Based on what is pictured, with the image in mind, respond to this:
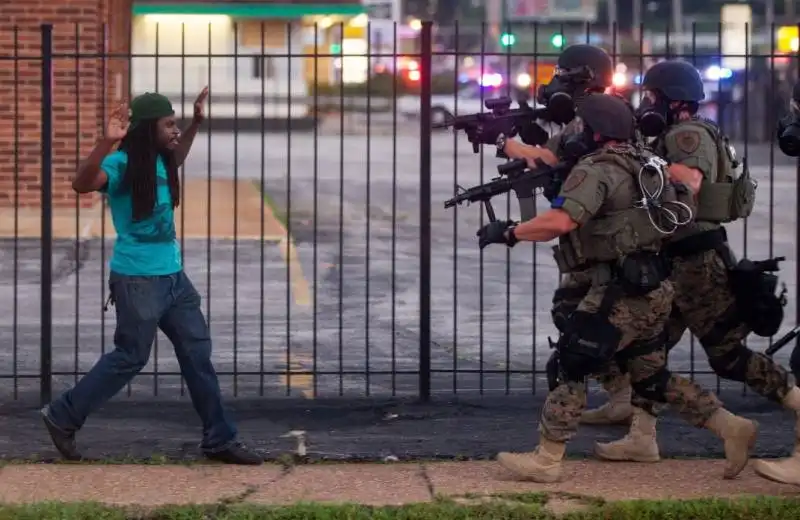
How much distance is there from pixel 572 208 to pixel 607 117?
1.55 ft

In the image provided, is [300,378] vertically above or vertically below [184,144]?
below

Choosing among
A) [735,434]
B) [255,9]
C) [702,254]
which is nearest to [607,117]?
[702,254]

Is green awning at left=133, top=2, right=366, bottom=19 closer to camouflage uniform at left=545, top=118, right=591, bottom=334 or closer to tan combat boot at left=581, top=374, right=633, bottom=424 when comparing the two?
tan combat boot at left=581, top=374, right=633, bottom=424

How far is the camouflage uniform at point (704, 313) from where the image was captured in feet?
22.8

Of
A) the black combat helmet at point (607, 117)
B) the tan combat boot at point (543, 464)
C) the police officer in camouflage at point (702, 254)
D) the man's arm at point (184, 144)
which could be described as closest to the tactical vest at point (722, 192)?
the police officer in camouflage at point (702, 254)

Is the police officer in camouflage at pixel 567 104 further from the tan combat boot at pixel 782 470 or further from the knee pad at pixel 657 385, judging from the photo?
the tan combat boot at pixel 782 470

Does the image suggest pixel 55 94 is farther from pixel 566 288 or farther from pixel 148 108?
pixel 566 288

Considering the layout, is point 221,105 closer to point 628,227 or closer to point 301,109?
point 301,109

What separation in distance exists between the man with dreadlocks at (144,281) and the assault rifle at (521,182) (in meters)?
1.27

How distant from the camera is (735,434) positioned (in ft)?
21.7

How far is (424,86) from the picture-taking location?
8531 mm

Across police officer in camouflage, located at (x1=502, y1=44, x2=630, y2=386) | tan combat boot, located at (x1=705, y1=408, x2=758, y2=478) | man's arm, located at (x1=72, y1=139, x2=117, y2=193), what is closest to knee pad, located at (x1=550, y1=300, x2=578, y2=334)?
police officer in camouflage, located at (x1=502, y1=44, x2=630, y2=386)

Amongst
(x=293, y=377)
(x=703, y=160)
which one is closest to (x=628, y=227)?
(x=703, y=160)

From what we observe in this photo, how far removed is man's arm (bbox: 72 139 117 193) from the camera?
264 inches
